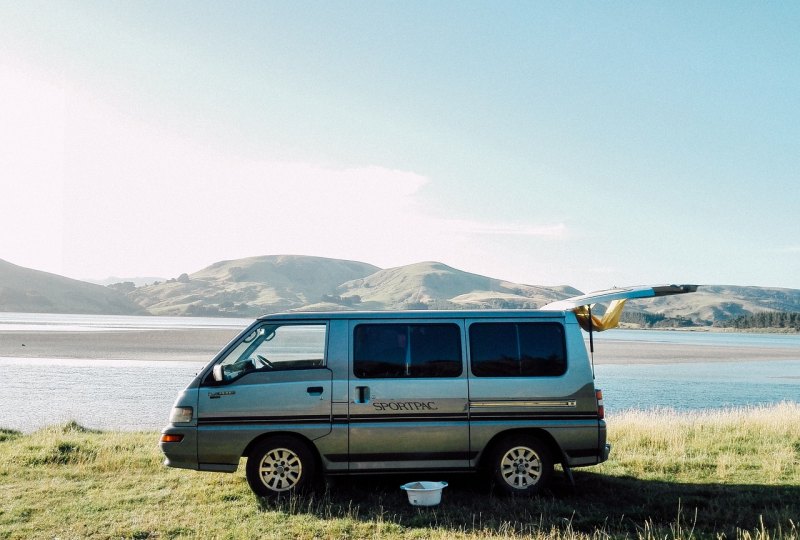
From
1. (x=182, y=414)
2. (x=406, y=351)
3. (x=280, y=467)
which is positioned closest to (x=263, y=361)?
(x=182, y=414)

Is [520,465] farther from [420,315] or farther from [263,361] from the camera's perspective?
[263,361]

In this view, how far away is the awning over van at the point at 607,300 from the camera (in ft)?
30.3

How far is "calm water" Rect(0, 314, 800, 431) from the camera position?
2161cm

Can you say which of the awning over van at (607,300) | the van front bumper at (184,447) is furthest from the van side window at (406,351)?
the van front bumper at (184,447)

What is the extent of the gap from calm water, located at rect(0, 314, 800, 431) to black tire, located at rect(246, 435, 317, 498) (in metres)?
11.3

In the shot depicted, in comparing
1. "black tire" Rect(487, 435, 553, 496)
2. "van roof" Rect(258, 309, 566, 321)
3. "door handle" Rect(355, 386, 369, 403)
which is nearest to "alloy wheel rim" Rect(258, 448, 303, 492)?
"door handle" Rect(355, 386, 369, 403)

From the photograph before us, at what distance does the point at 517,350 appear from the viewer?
8.67 m

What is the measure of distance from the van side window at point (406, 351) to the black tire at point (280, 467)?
122 centimetres

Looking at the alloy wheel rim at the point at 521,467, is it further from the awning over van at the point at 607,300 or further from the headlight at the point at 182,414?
the headlight at the point at 182,414

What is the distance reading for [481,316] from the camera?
8.73 m

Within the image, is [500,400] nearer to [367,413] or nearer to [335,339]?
[367,413]

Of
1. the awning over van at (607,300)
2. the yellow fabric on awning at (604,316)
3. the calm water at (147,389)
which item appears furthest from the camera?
the calm water at (147,389)

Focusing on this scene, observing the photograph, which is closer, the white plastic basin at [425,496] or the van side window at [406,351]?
the white plastic basin at [425,496]

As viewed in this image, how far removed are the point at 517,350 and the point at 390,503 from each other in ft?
8.16
